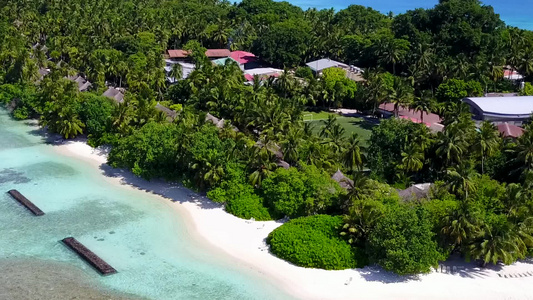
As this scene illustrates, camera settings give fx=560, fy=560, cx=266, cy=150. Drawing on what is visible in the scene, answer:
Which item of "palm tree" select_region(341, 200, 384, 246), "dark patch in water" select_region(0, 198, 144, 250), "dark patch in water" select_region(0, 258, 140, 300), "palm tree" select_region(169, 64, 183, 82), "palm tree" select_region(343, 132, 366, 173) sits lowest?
"dark patch in water" select_region(0, 258, 140, 300)

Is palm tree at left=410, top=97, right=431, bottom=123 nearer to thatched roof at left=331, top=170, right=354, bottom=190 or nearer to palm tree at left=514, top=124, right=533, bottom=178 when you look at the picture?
palm tree at left=514, top=124, right=533, bottom=178

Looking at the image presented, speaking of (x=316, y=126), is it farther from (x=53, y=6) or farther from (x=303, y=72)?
(x=53, y=6)

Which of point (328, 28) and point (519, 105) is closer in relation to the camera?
point (519, 105)

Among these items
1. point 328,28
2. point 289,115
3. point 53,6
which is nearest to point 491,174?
point 289,115

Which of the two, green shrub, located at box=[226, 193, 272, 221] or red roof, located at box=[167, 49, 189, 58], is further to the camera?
red roof, located at box=[167, 49, 189, 58]

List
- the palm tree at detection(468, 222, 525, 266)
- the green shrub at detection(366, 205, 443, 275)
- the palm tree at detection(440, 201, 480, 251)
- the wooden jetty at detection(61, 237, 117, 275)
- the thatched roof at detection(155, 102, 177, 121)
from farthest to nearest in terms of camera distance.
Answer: the thatched roof at detection(155, 102, 177, 121) < the wooden jetty at detection(61, 237, 117, 275) < the palm tree at detection(440, 201, 480, 251) < the palm tree at detection(468, 222, 525, 266) < the green shrub at detection(366, 205, 443, 275)

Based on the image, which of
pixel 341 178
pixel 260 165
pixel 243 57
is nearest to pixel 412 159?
pixel 341 178

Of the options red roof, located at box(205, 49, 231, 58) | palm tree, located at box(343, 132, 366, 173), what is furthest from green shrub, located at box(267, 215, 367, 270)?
red roof, located at box(205, 49, 231, 58)

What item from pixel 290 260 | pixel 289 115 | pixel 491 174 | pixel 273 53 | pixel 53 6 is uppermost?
pixel 53 6
